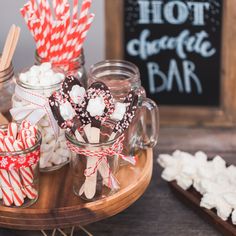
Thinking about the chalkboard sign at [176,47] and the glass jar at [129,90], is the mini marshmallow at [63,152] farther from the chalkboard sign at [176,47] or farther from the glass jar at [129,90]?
the chalkboard sign at [176,47]

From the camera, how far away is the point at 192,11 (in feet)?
5.98

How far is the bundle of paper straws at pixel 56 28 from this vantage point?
145cm

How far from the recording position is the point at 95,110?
1254 mm

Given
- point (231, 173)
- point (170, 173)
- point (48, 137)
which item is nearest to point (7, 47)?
point (48, 137)

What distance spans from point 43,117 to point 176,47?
2.00 ft

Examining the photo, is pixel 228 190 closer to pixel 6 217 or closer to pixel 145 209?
pixel 145 209

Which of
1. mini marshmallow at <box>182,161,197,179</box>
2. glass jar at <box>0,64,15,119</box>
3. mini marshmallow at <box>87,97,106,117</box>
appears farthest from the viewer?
mini marshmallow at <box>182,161,197,179</box>

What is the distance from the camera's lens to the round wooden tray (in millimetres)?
1311

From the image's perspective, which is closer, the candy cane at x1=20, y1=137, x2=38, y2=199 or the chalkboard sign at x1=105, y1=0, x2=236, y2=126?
the candy cane at x1=20, y1=137, x2=38, y2=199

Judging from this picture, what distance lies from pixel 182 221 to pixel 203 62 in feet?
1.75

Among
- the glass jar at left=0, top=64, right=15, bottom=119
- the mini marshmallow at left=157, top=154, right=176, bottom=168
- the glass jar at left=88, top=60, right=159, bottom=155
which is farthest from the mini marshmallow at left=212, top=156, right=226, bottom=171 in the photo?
the glass jar at left=0, top=64, right=15, bottom=119

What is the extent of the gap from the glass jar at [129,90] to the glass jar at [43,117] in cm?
12

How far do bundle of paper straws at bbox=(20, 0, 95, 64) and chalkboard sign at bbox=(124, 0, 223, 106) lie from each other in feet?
1.19

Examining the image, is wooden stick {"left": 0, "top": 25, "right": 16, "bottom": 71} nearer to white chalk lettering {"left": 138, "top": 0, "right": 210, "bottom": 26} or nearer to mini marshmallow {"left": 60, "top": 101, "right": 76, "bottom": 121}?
mini marshmallow {"left": 60, "top": 101, "right": 76, "bottom": 121}
